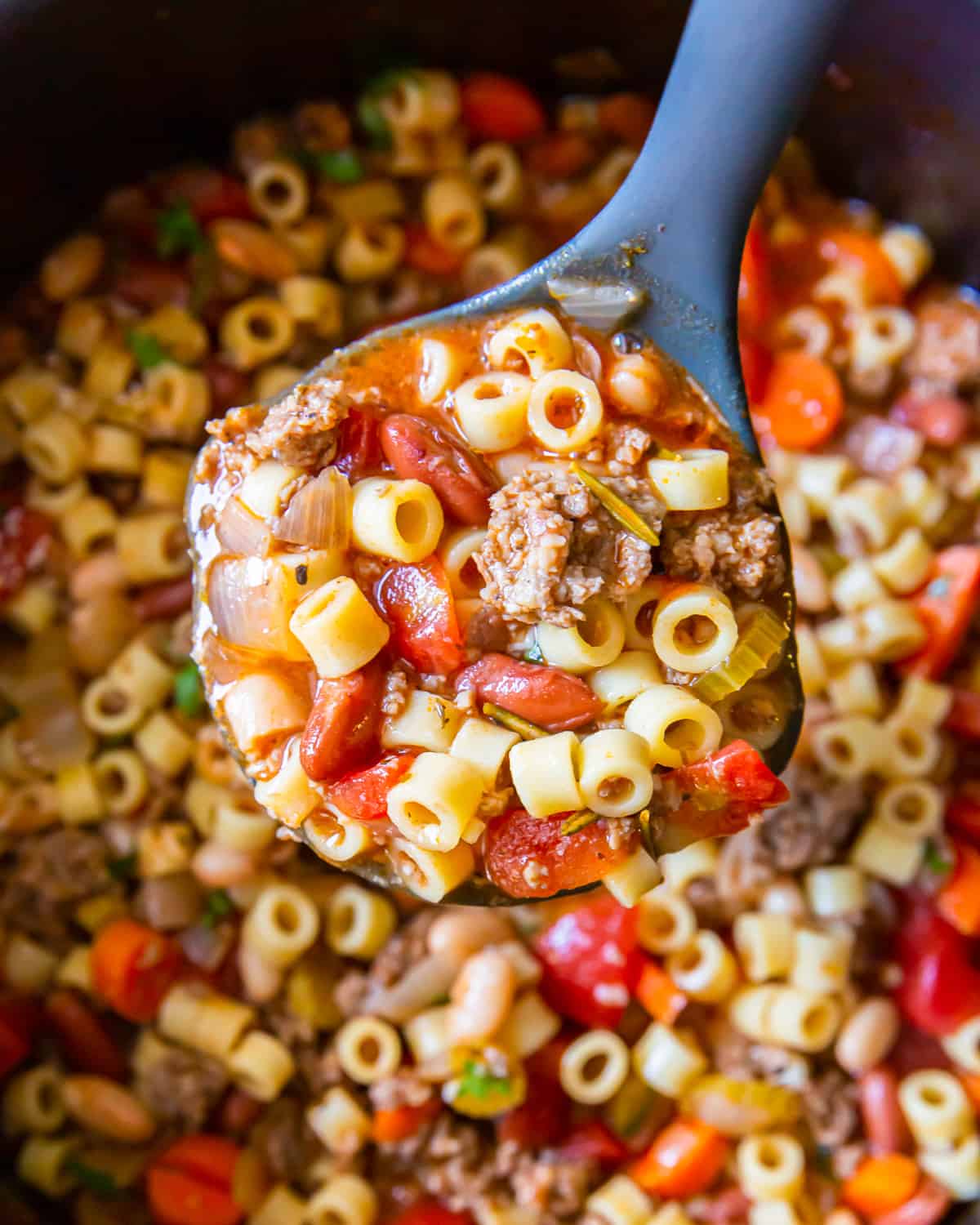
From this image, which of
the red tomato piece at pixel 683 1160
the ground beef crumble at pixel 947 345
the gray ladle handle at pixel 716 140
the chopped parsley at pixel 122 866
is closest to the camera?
the gray ladle handle at pixel 716 140

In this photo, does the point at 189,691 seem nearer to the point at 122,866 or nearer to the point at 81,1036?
the point at 122,866

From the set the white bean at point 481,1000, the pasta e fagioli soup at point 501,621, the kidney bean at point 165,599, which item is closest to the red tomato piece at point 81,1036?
the white bean at point 481,1000

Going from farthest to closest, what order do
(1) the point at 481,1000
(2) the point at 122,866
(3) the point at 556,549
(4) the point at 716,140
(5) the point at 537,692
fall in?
(2) the point at 122,866
(1) the point at 481,1000
(4) the point at 716,140
(5) the point at 537,692
(3) the point at 556,549

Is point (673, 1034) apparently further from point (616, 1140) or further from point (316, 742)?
point (316, 742)

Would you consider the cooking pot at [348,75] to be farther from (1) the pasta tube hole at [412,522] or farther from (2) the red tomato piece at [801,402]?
(1) the pasta tube hole at [412,522]

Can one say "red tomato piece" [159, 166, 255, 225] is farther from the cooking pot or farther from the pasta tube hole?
the pasta tube hole

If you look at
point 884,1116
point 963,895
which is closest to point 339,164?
point 963,895
